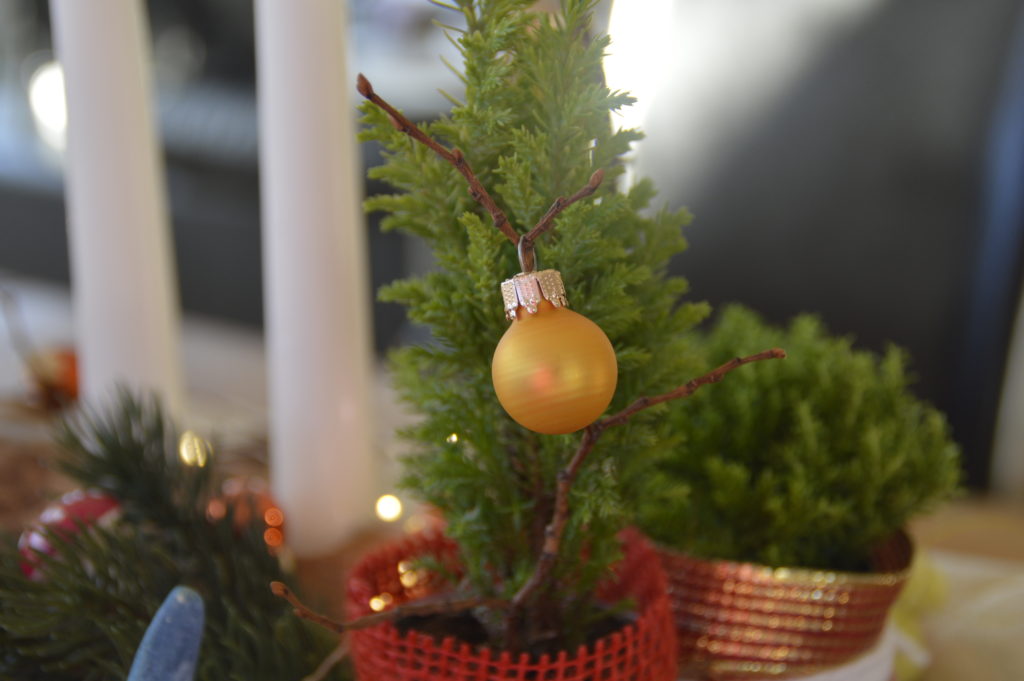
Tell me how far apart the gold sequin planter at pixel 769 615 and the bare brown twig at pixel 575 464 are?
73mm

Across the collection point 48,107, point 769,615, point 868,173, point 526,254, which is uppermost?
point 48,107

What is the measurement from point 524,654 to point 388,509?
23 cm

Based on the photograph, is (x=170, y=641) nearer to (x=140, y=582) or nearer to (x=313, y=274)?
(x=140, y=582)

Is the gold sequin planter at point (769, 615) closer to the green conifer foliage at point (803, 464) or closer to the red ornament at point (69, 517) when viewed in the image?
the green conifer foliage at point (803, 464)

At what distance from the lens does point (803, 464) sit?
0.30 meters

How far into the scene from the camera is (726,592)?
284 millimetres

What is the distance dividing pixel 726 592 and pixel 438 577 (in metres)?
0.09

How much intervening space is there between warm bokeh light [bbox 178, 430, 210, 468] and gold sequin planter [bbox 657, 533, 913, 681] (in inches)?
6.7

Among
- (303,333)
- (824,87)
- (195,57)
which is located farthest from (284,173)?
(195,57)

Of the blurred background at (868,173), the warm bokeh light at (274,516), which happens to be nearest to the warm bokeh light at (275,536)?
the warm bokeh light at (274,516)

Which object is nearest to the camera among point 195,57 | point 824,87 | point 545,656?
point 545,656

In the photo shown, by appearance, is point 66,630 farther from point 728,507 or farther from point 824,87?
point 824,87

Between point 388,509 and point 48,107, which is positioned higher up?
point 48,107

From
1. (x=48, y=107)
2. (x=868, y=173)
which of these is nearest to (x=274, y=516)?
(x=868, y=173)
